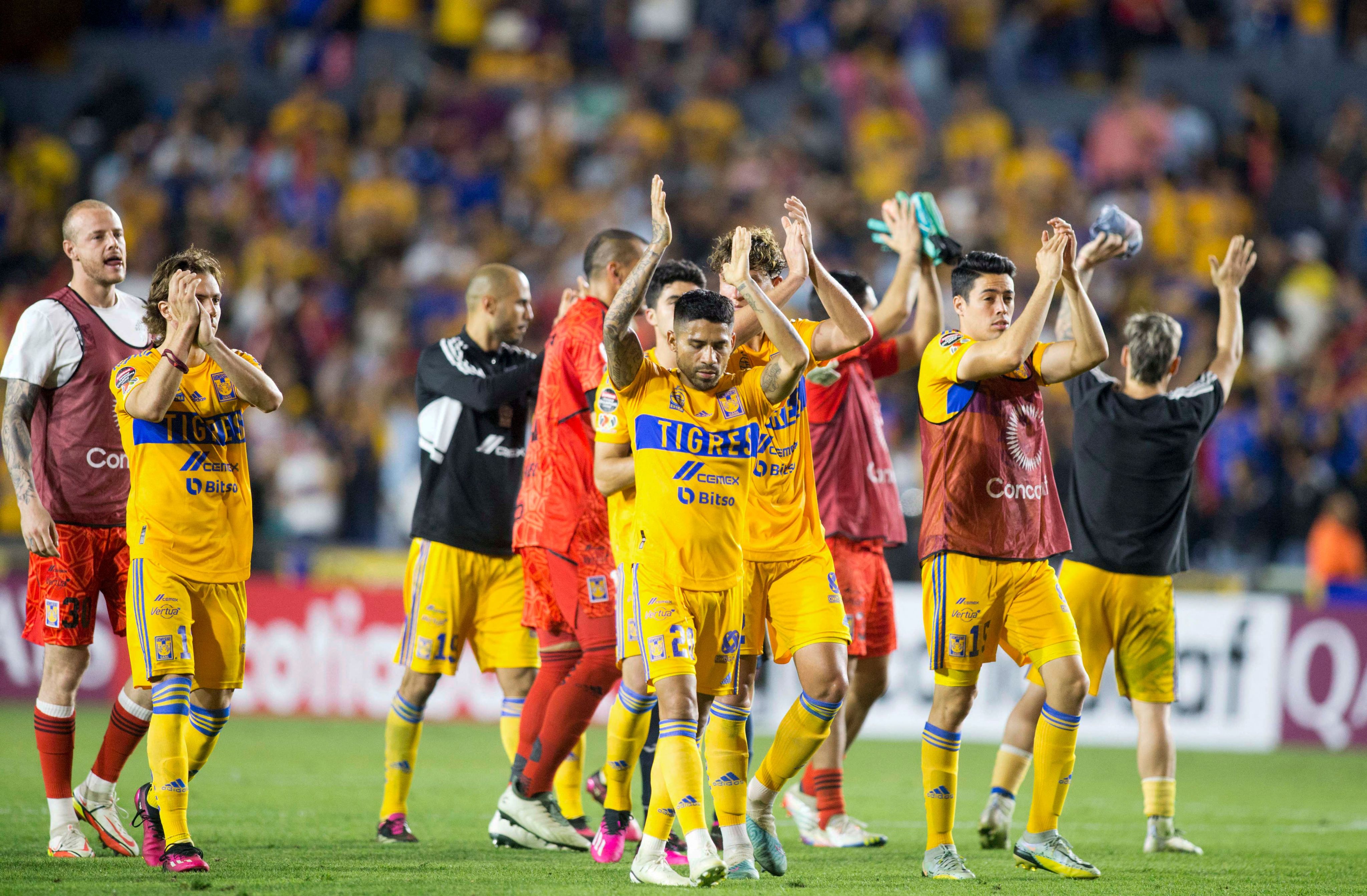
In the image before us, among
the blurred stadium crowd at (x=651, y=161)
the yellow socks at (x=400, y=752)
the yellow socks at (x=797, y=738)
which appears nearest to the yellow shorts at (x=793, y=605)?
the yellow socks at (x=797, y=738)

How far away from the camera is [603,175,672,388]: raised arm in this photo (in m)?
6.22

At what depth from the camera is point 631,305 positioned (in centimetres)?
624

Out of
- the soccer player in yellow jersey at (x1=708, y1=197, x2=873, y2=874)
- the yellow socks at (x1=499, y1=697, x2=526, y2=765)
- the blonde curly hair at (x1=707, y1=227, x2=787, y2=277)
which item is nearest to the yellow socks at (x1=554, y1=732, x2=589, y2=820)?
the yellow socks at (x1=499, y1=697, x2=526, y2=765)

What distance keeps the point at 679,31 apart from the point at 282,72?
5.39 meters

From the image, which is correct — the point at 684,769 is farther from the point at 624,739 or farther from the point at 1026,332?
the point at 1026,332

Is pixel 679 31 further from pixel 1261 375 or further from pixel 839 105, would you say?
pixel 1261 375

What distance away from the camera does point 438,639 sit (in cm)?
789

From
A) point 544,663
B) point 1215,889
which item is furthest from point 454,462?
point 1215,889

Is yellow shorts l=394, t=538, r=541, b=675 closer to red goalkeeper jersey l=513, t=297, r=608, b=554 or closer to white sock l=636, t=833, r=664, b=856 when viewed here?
red goalkeeper jersey l=513, t=297, r=608, b=554

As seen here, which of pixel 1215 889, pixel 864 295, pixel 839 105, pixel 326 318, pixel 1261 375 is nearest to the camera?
pixel 1215 889

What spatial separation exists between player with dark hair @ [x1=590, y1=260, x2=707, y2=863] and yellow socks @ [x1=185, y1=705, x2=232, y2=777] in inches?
70.8

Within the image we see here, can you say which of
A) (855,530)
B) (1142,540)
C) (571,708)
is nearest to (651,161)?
(855,530)

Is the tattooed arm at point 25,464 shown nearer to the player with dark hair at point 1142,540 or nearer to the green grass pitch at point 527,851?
the green grass pitch at point 527,851

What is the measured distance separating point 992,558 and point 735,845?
1.73m
